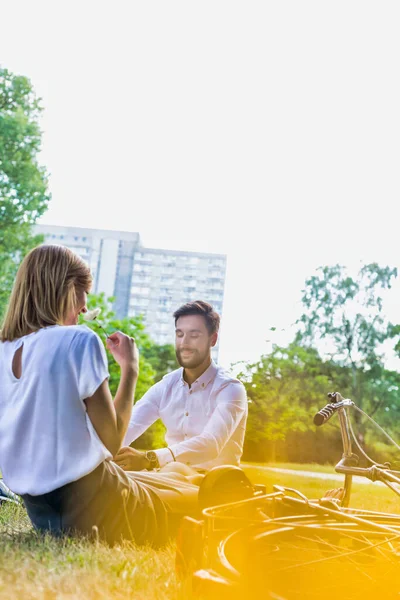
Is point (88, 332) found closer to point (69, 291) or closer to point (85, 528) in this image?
point (69, 291)

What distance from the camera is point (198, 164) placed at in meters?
5.81

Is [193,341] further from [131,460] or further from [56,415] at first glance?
[56,415]

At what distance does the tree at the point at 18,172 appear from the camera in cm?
736

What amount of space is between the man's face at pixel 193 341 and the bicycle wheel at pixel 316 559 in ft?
3.45

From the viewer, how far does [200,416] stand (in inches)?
105

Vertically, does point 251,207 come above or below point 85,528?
above

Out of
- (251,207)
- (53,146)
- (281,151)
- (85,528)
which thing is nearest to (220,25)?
(281,151)

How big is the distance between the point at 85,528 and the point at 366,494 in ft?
12.0

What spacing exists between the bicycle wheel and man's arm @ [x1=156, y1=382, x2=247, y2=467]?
0.74 m

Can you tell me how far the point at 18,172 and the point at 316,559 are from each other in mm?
6676

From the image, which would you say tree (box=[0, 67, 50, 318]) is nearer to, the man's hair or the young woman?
the man's hair

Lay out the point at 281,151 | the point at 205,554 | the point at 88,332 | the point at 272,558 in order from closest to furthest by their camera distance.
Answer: the point at 205,554, the point at 272,558, the point at 88,332, the point at 281,151

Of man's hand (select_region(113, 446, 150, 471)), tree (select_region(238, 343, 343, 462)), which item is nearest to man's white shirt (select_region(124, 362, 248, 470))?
man's hand (select_region(113, 446, 150, 471))

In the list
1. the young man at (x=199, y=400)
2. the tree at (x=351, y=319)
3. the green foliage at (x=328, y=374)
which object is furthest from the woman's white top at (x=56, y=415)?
the tree at (x=351, y=319)
